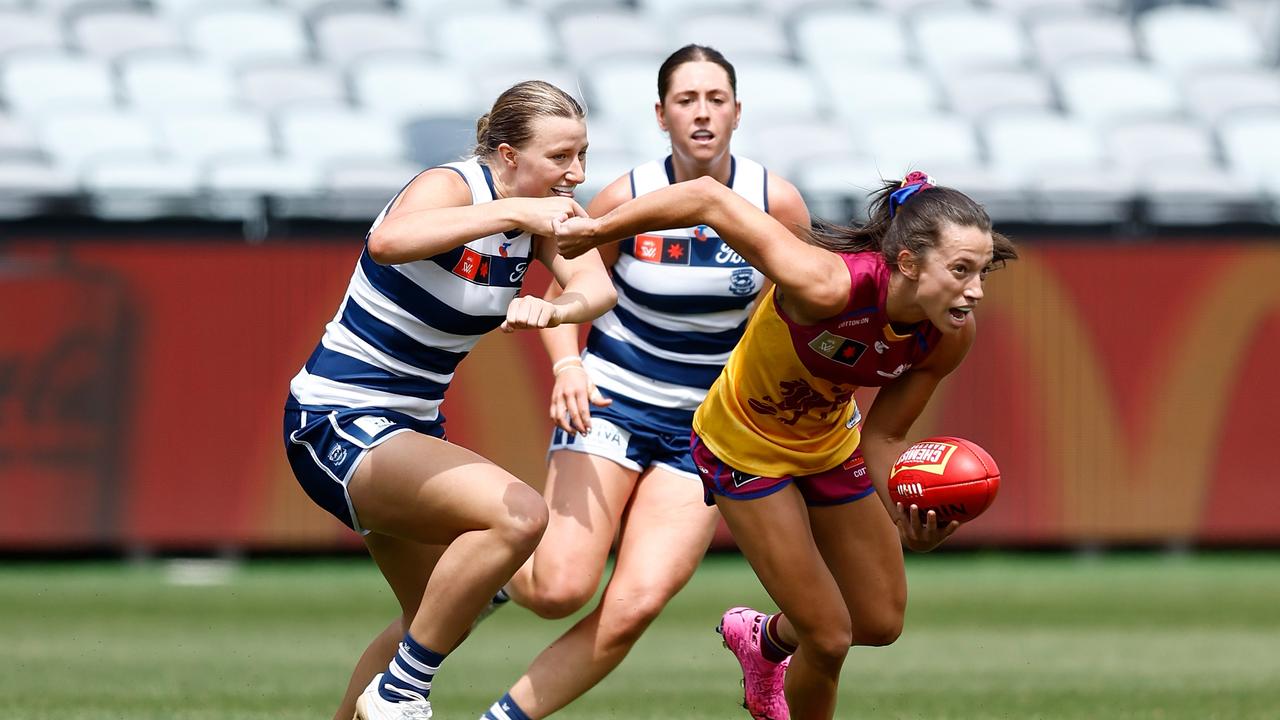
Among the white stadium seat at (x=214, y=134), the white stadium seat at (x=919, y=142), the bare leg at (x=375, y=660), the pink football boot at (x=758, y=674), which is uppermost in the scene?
the white stadium seat at (x=214, y=134)

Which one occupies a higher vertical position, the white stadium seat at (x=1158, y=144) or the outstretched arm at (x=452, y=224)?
the outstretched arm at (x=452, y=224)

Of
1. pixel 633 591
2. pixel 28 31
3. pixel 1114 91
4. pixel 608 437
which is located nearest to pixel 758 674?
pixel 633 591

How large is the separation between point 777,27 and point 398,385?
1267cm

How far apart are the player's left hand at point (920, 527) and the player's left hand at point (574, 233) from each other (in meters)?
1.26

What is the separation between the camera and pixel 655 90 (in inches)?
651

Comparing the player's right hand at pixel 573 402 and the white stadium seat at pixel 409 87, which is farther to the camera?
the white stadium seat at pixel 409 87

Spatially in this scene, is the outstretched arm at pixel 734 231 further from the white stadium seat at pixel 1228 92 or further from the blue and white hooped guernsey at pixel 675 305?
the white stadium seat at pixel 1228 92

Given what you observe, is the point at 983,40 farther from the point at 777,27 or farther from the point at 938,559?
the point at 938,559

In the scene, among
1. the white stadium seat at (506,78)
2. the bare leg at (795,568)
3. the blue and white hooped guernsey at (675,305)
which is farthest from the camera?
the white stadium seat at (506,78)

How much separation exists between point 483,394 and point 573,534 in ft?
22.7

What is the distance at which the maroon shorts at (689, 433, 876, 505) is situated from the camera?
221 inches

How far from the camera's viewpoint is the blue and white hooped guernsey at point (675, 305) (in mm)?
6363

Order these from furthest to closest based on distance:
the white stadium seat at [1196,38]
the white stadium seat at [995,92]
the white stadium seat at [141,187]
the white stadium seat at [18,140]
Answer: the white stadium seat at [1196,38] < the white stadium seat at [995,92] < the white stadium seat at [18,140] < the white stadium seat at [141,187]

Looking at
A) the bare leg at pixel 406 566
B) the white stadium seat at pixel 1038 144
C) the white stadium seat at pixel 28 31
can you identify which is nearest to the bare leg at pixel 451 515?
the bare leg at pixel 406 566
